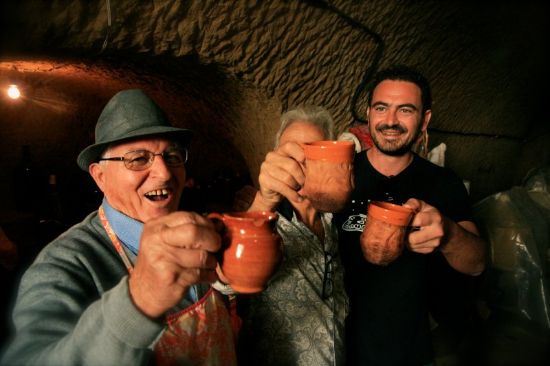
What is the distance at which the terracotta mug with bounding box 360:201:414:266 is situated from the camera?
1153 mm

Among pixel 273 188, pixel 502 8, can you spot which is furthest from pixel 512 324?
pixel 502 8

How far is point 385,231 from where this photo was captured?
1.18 metres

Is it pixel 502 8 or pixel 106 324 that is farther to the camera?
pixel 502 8

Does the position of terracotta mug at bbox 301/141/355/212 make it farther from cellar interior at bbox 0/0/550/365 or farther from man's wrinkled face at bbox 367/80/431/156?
cellar interior at bbox 0/0/550/365

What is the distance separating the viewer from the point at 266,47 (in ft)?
7.69

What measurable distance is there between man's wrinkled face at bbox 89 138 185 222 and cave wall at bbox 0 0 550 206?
0.74 m

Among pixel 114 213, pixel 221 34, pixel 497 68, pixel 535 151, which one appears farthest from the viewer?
pixel 535 151

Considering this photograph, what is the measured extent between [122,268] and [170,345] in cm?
32

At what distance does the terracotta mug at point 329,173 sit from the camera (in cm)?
110

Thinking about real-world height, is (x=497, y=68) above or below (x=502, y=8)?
below

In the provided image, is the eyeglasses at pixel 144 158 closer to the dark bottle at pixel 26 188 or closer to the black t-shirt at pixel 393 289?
the black t-shirt at pixel 393 289

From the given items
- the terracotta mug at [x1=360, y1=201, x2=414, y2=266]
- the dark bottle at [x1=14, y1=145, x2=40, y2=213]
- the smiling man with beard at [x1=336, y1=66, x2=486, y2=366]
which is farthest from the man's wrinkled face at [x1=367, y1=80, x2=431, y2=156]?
the dark bottle at [x1=14, y1=145, x2=40, y2=213]

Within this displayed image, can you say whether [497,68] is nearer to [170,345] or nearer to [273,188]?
[273,188]

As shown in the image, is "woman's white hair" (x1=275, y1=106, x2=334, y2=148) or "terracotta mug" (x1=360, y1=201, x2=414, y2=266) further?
"woman's white hair" (x1=275, y1=106, x2=334, y2=148)
